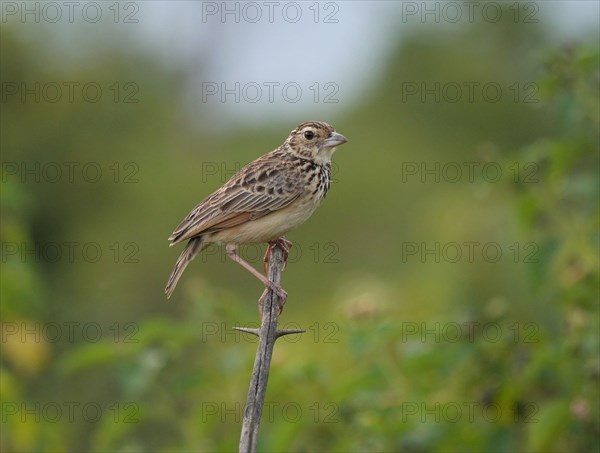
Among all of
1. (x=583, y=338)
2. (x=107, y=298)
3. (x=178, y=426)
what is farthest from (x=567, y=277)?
(x=107, y=298)

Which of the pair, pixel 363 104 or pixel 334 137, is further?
pixel 363 104

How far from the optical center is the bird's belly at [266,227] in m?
6.14

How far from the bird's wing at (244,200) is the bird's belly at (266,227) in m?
0.03

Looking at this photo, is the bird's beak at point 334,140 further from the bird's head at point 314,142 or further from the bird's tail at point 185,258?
the bird's tail at point 185,258

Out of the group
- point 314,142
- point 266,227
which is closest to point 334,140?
point 314,142

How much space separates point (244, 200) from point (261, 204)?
0.49 ft

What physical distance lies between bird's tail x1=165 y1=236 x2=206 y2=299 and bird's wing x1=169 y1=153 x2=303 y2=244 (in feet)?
0.27

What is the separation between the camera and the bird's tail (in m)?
5.79

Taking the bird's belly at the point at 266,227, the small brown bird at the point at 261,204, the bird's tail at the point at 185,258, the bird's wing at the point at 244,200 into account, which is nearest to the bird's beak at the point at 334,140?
the small brown bird at the point at 261,204

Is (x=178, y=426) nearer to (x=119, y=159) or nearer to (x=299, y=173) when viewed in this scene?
(x=299, y=173)

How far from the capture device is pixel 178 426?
6133 millimetres

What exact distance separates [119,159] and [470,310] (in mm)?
11283

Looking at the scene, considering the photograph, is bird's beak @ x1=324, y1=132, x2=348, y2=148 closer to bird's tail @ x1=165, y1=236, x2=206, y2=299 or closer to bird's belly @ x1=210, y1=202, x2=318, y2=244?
bird's belly @ x1=210, y1=202, x2=318, y2=244

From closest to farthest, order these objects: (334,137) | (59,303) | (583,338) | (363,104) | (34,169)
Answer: (583,338), (334,137), (59,303), (34,169), (363,104)
